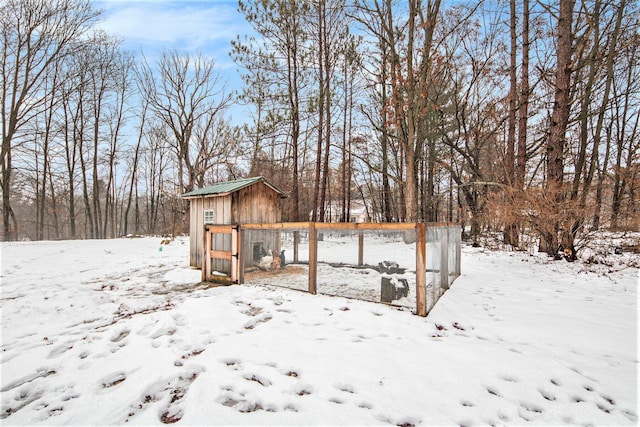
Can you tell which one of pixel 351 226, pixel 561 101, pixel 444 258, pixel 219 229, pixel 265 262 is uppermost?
pixel 561 101

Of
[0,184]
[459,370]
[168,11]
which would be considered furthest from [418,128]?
[0,184]

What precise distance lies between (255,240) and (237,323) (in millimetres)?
2598

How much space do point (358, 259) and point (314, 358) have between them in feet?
11.6

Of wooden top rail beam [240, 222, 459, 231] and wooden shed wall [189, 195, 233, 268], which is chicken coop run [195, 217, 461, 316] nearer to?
wooden top rail beam [240, 222, 459, 231]

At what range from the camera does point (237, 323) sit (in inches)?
151

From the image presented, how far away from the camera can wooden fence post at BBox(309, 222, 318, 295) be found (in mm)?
5113

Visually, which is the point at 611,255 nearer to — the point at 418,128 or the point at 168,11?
the point at 418,128

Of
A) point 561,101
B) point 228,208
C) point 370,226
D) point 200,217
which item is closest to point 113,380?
point 370,226

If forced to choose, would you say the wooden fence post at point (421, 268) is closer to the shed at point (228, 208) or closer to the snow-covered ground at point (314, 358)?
the snow-covered ground at point (314, 358)

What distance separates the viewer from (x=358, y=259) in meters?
6.22

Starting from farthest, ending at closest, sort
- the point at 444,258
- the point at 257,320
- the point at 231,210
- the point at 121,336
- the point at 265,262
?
1. the point at 231,210
2. the point at 265,262
3. the point at 444,258
4. the point at 257,320
5. the point at 121,336

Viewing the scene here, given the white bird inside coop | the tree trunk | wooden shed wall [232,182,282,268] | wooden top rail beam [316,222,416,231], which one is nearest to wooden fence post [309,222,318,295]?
wooden top rail beam [316,222,416,231]

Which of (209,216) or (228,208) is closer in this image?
Result: (228,208)

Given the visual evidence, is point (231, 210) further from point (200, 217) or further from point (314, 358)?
point (314, 358)
